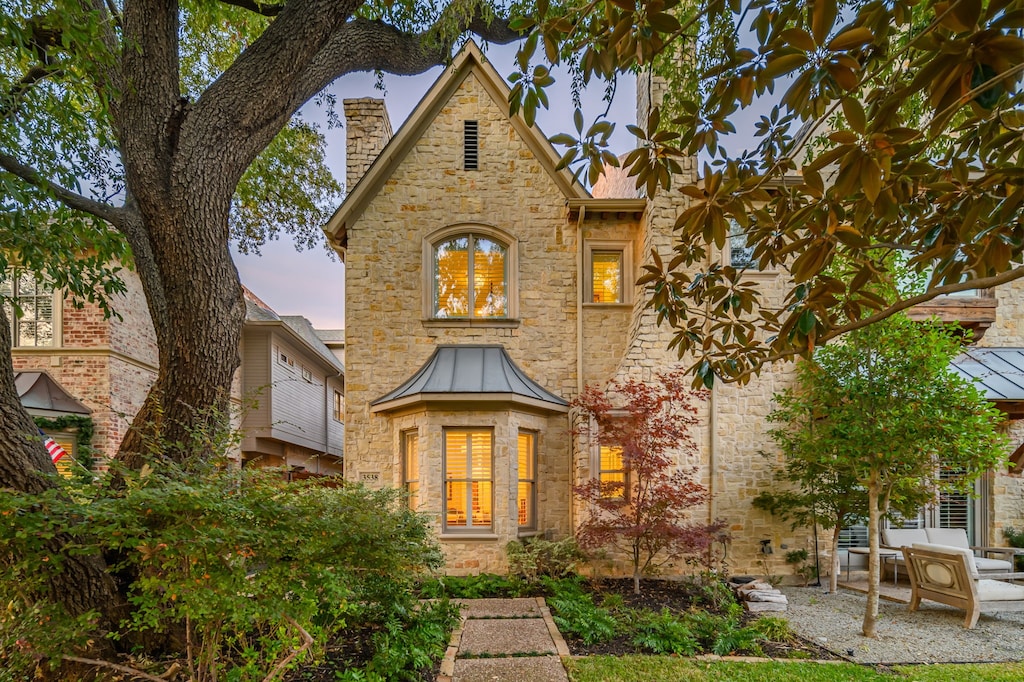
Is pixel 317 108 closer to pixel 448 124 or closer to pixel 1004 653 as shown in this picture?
pixel 448 124

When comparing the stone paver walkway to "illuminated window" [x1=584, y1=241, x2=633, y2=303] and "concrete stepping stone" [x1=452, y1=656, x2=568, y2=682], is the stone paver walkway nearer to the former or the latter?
"concrete stepping stone" [x1=452, y1=656, x2=568, y2=682]

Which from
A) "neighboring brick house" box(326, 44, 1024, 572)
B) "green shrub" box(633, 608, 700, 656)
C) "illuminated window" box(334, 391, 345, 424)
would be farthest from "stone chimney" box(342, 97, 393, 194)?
"illuminated window" box(334, 391, 345, 424)

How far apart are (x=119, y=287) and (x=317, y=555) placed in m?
A: 4.41

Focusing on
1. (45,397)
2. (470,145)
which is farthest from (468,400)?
(45,397)

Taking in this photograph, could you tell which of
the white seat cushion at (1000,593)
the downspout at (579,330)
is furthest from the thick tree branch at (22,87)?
the white seat cushion at (1000,593)

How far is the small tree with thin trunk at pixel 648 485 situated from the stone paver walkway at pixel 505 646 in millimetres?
1621

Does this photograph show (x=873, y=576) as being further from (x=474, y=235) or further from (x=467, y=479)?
(x=474, y=235)

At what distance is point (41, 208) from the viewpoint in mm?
5125

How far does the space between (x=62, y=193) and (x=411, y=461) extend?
622 centimetres

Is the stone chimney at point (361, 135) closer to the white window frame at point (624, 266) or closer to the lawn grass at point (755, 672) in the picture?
the white window frame at point (624, 266)

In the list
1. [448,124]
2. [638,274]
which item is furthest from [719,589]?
[448,124]

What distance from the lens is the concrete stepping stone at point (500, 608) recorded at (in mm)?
6621

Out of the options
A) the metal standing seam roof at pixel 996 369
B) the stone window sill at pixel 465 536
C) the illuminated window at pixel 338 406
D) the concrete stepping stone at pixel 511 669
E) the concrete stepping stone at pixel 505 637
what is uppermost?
the metal standing seam roof at pixel 996 369

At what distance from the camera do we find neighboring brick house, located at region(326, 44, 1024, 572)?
898cm
